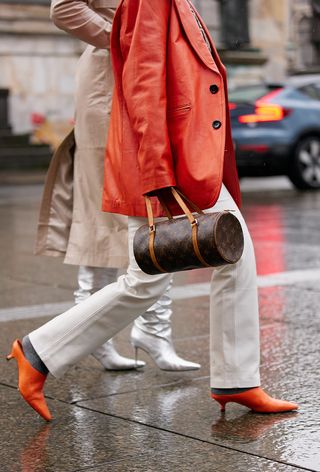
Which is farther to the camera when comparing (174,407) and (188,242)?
(174,407)

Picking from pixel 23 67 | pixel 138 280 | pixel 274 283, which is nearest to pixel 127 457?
pixel 138 280

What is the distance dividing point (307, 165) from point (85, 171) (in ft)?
36.6

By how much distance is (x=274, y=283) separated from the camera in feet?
25.1

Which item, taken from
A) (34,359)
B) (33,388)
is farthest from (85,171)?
(33,388)

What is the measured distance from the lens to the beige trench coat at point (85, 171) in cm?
500

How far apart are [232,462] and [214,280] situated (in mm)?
801

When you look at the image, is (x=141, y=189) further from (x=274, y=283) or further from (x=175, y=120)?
(x=274, y=283)

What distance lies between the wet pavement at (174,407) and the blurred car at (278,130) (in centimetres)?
768

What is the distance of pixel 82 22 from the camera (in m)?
4.96

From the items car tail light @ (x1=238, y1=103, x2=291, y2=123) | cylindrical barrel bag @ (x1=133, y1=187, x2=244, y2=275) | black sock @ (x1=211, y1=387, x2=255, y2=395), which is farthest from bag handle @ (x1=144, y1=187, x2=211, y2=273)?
car tail light @ (x1=238, y1=103, x2=291, y2=123)

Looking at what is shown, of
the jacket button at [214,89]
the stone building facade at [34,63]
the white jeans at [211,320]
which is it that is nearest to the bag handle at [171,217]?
the white jeans at [211,320]

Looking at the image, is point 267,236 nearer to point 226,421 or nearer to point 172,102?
point 226,421

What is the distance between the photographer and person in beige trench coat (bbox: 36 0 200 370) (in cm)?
504

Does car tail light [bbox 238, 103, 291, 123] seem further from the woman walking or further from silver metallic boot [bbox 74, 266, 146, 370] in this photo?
the woman walking
